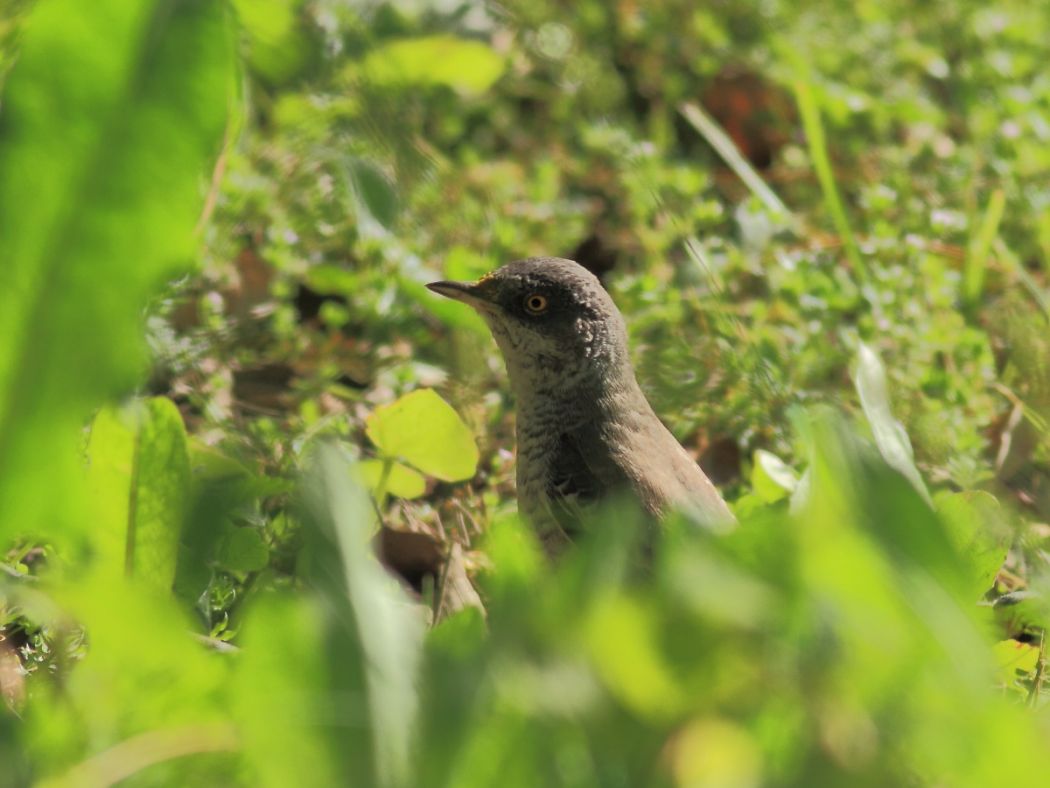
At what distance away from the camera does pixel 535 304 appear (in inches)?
155

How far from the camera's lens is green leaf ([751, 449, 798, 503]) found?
355 centimetres

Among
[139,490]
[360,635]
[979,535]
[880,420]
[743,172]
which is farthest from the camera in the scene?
[743,172]

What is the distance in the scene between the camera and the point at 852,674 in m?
1.30

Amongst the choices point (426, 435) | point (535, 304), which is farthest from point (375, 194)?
point (426, 435)

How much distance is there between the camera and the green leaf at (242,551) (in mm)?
2594

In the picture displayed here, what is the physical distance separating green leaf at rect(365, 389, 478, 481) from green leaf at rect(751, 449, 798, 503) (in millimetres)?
862

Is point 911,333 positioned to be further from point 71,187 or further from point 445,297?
point 71,187

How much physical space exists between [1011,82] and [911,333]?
238cm

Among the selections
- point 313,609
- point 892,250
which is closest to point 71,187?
point 313,609

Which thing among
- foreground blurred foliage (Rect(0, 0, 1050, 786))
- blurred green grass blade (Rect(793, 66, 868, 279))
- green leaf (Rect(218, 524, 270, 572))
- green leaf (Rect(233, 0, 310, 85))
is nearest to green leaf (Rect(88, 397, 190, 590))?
foreground blurred foliage (Rect(0, 0, 1050, 786))

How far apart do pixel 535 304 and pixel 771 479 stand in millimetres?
861

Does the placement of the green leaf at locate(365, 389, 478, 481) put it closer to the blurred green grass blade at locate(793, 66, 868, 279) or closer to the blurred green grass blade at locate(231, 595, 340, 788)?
the blurred green grass blade at locate(231, 595, 340, 788)

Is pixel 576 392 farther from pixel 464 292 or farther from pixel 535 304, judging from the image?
pixel 464 292

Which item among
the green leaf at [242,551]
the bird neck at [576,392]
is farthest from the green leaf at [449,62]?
the green leaf at [242,551]
